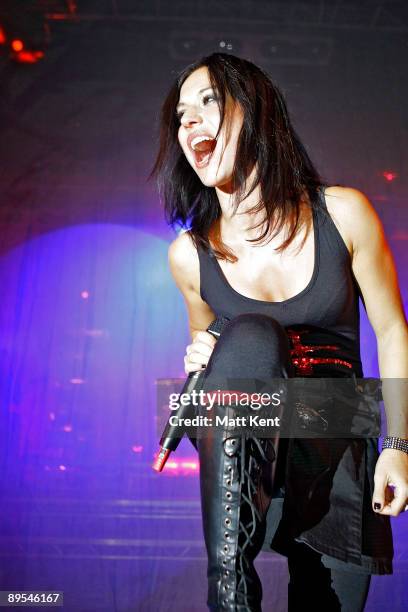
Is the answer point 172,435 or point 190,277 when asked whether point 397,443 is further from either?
point 190,277

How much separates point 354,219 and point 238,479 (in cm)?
58

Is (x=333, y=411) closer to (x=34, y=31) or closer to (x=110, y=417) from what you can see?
(x=110, y=417)

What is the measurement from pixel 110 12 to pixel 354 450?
3.20 metres

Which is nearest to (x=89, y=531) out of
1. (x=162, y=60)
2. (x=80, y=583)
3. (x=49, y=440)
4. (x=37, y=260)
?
(x=80, y=583)

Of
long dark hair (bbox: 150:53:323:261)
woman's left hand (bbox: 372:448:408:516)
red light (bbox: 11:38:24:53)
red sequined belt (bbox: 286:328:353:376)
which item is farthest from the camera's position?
red light (bbox: 11:38:24:53)

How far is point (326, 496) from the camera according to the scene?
3.16 ft

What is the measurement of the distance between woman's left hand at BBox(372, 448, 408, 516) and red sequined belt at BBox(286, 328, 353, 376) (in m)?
0.19

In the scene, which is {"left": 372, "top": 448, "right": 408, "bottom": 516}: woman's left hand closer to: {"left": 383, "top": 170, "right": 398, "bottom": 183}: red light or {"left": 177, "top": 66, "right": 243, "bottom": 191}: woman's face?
{"left": 177, "top": 66, "right": 243, "bottom": 191}: woman's face

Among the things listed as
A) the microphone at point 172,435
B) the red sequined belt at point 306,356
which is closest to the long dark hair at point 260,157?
the red sequined belt at point 306,356

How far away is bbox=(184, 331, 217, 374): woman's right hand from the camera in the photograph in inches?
39.0

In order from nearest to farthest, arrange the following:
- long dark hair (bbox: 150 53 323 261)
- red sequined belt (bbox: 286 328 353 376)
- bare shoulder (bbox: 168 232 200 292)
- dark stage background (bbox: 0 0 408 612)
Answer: red sequined belt (bbox: 286 328 353 376)
long dark hair (bbox: 150 53 323 261)
bare shoulder (bbox: 168 232 200 292)
dark stage background (bbox: 0 0 408 612)

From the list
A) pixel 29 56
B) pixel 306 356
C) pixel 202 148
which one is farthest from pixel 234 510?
pixel 29 56

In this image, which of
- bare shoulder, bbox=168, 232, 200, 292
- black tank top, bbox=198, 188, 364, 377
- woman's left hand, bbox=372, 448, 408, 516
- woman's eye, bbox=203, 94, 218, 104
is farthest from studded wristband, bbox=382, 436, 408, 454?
woman's eye, bbox=203, 94, 218, 104

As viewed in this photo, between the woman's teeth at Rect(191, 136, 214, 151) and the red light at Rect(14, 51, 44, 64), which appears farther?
the red light at Rect(14, 51, 44, 64)
